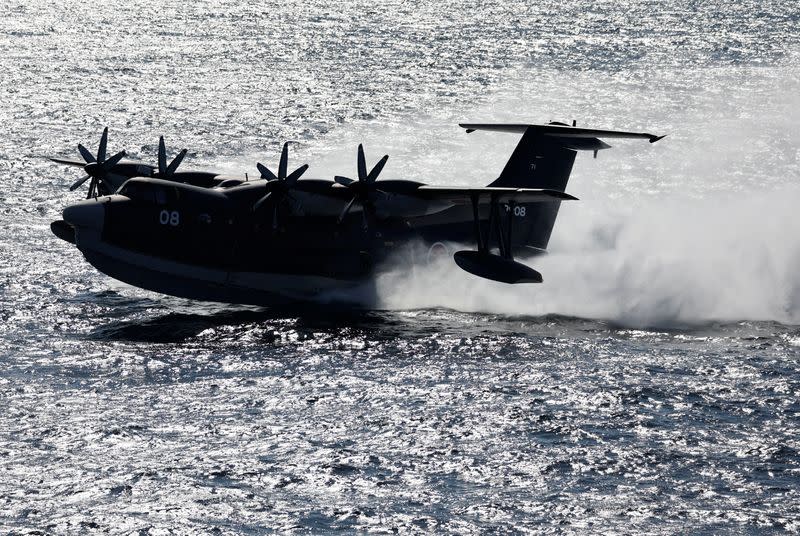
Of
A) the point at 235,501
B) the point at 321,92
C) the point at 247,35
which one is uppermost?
the point at 247,35

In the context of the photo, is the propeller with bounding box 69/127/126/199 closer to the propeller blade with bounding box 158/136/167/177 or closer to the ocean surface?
the propeller blade with bounding box 158/136/167/177

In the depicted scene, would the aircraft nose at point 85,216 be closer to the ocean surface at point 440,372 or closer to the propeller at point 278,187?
the ocean surface at point 440,372

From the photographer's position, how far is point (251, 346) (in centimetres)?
4422

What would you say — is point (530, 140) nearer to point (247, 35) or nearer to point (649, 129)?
point (649, 129)

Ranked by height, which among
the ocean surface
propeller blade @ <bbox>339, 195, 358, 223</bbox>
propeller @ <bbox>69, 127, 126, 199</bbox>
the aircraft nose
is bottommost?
the ocean surface

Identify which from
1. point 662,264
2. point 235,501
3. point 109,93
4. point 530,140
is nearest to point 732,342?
point 662,264

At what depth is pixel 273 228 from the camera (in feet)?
156

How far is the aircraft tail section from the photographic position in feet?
177

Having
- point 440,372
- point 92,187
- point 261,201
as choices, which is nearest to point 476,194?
point 261,201

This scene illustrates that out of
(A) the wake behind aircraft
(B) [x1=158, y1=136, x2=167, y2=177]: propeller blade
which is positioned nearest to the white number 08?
(A) the wake behind aircraft

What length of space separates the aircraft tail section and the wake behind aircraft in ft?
6.05

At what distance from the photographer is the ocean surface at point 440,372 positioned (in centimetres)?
3091

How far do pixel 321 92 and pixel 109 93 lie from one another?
71.3ft

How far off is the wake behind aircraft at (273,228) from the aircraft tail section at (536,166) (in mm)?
1844
